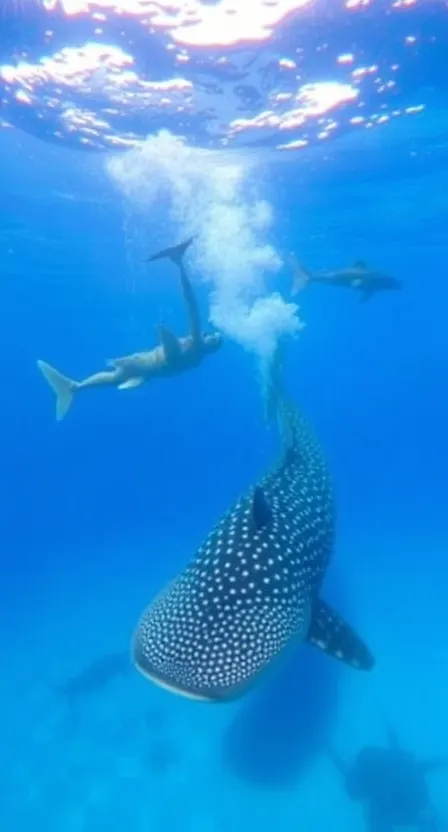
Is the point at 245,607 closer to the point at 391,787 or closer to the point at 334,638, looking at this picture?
the point at 334,638

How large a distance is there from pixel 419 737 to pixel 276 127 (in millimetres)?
19686

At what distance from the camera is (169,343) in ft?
43.8

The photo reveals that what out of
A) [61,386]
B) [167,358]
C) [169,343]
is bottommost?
[61,386]

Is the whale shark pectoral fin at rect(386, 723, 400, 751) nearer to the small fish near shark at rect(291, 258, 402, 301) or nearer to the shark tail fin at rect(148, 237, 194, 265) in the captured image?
the small fish near shark at rect(291, 258, 402, 301)

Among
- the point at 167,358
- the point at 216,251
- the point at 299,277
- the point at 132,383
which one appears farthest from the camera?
the point at 216,251

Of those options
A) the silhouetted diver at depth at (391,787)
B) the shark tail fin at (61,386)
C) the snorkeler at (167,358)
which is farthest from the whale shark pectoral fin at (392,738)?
the shark tail fin at (61,386)

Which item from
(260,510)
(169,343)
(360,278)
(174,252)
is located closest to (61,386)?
(169,343)

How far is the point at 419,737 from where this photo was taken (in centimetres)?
1661

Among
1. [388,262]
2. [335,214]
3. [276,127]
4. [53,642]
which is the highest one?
[276,127]

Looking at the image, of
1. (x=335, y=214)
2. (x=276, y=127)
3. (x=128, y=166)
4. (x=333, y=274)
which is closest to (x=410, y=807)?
(x=333, y=274)

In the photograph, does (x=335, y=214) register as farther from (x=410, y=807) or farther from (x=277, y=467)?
(x=277, y=467)

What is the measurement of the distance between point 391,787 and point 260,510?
12508 mm

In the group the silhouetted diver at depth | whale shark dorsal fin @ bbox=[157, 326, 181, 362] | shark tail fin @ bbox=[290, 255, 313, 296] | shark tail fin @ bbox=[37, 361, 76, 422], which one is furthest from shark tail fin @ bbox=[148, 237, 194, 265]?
the silhouetted diver at depth

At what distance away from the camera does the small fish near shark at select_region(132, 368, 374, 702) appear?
4.06 metres
